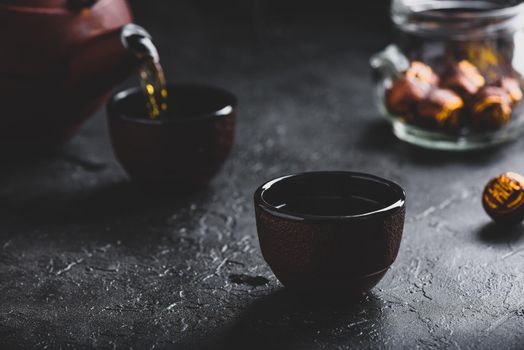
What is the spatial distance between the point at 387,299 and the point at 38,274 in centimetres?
31

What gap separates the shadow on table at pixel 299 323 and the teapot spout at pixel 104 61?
0.39 metres

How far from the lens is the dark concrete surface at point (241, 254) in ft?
2.20

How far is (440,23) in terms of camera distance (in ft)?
3.56

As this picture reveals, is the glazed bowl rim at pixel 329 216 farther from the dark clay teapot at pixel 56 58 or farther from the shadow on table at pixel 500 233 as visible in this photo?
the dark clay teapot at pixel 56 58

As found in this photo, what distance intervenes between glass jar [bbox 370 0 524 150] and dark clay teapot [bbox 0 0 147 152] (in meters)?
0.34

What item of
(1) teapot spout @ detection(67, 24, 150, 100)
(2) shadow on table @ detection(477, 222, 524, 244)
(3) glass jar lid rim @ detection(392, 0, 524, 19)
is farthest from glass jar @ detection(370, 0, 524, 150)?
(1) teapot spout @ detection(67, 24, 150, 100)

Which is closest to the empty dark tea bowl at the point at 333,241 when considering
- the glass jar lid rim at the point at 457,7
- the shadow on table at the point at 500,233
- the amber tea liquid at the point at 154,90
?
the shadow on table at the point at 500,233

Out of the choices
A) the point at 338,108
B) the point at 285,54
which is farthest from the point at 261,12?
the point at 338,108

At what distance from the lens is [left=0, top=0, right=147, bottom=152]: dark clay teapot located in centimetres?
96

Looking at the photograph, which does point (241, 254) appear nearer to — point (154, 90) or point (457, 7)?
point (154, 90)

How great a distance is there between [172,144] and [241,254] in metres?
0.17

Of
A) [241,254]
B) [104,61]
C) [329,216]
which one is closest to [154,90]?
[104,61]

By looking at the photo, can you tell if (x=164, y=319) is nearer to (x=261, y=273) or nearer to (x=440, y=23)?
(x=261, y=273)

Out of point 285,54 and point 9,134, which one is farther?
point 285,54
